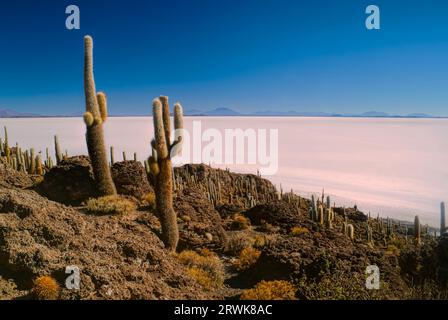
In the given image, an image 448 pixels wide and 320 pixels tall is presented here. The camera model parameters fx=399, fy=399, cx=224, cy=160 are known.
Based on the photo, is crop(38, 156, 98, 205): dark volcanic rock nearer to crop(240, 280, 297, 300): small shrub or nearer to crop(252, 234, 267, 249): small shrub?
crop(252, 234, 267, 249): small shrub

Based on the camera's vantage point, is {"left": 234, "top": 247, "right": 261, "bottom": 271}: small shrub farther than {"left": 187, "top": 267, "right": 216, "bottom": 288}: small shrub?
Yes

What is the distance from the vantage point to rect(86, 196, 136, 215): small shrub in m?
12.4

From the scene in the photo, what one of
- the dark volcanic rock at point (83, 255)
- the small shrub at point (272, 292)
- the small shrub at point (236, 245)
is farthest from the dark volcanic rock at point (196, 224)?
the small shrub at point (272, 292)

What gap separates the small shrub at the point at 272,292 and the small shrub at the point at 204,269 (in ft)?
4.20

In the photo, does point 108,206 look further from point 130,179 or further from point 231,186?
point 231,186

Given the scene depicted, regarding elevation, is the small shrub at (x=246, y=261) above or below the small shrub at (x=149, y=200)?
below

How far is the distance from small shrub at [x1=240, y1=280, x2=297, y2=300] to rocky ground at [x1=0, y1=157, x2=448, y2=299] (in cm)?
32

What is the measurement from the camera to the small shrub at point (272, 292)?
723 cm

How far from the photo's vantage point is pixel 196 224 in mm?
12719

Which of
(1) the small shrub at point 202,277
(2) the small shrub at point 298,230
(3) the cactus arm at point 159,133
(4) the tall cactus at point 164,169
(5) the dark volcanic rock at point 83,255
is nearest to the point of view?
(5) the dark volcanic rock at point 83,255

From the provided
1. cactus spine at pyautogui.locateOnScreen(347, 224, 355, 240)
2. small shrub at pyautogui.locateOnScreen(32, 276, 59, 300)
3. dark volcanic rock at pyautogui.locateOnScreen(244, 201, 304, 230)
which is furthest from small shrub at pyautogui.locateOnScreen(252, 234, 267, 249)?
small shrub at pyautogui.locateOnScreen(32, 276, 59, 300)

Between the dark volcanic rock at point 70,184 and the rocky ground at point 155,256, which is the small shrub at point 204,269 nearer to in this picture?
the rocky ground at point 155,256
